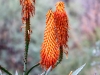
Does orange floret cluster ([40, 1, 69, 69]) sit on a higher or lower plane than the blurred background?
higher

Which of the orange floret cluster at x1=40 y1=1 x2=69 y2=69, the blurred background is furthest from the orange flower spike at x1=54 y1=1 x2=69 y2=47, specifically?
the blurred background

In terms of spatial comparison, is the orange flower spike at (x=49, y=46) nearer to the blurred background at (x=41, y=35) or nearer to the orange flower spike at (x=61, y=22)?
the orange flower spike at (x=61, y=22)

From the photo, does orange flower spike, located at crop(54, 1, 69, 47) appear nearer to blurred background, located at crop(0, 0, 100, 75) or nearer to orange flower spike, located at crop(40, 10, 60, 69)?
orange flower spike, located at crop(40, 10, 60, 69)

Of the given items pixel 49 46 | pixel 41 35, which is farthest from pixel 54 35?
pixel 41 35

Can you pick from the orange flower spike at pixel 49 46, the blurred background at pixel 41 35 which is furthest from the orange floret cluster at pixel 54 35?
the blurred background at pixel 41 35

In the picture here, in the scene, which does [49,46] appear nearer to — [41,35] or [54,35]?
[54,35]

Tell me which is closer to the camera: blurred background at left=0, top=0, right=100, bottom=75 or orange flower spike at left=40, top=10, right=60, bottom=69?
orange flower spike at left=40, top=10, right=60, bottom=69

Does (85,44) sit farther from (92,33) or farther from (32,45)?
(32,45)
